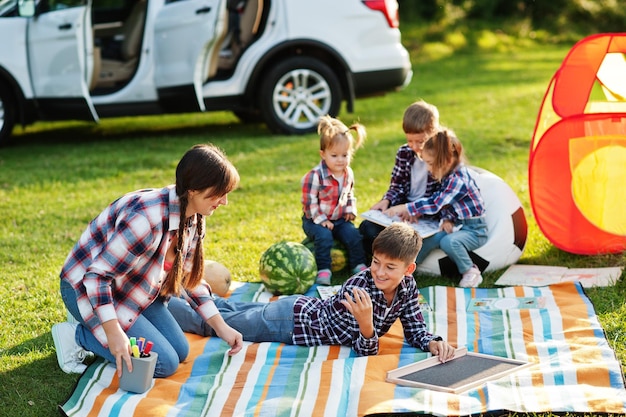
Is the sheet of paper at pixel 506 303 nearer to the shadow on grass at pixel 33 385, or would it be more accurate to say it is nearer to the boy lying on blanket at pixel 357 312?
the boy lying on blanket at pixel 357 312

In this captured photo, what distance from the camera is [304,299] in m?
4.52

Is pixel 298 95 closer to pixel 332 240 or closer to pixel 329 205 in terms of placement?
pixel 329 205

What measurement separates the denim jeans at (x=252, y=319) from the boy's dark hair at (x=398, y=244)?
70 cm

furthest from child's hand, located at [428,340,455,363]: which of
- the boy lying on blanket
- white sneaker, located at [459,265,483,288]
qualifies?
white sneaker, located at [459,265,483,288]

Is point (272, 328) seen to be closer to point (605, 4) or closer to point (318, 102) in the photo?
point (318, 102)

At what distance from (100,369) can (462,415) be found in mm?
1721

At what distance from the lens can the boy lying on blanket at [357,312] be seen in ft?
13.3

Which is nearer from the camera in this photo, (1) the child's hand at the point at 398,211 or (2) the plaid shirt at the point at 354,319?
(2) the plaid shirt at the point at 354,319

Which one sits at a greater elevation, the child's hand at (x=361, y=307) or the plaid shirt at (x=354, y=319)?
the child's hand at (x=361, y=307)

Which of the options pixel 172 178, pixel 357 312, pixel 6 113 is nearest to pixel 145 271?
pixel 357 312

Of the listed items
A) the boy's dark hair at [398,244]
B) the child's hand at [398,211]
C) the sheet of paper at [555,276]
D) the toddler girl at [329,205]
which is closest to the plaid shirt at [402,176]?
the child's hand at [398,211]

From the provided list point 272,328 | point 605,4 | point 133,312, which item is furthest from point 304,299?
point 605,4

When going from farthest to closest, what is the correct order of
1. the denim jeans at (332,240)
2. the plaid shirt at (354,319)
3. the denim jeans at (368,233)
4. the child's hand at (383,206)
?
the child's hand at (383,206) → the denim jeans at (368,233) → the denim jeans at (332,240) → the plaid shirt at (354,319)

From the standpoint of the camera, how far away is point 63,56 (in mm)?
9117
